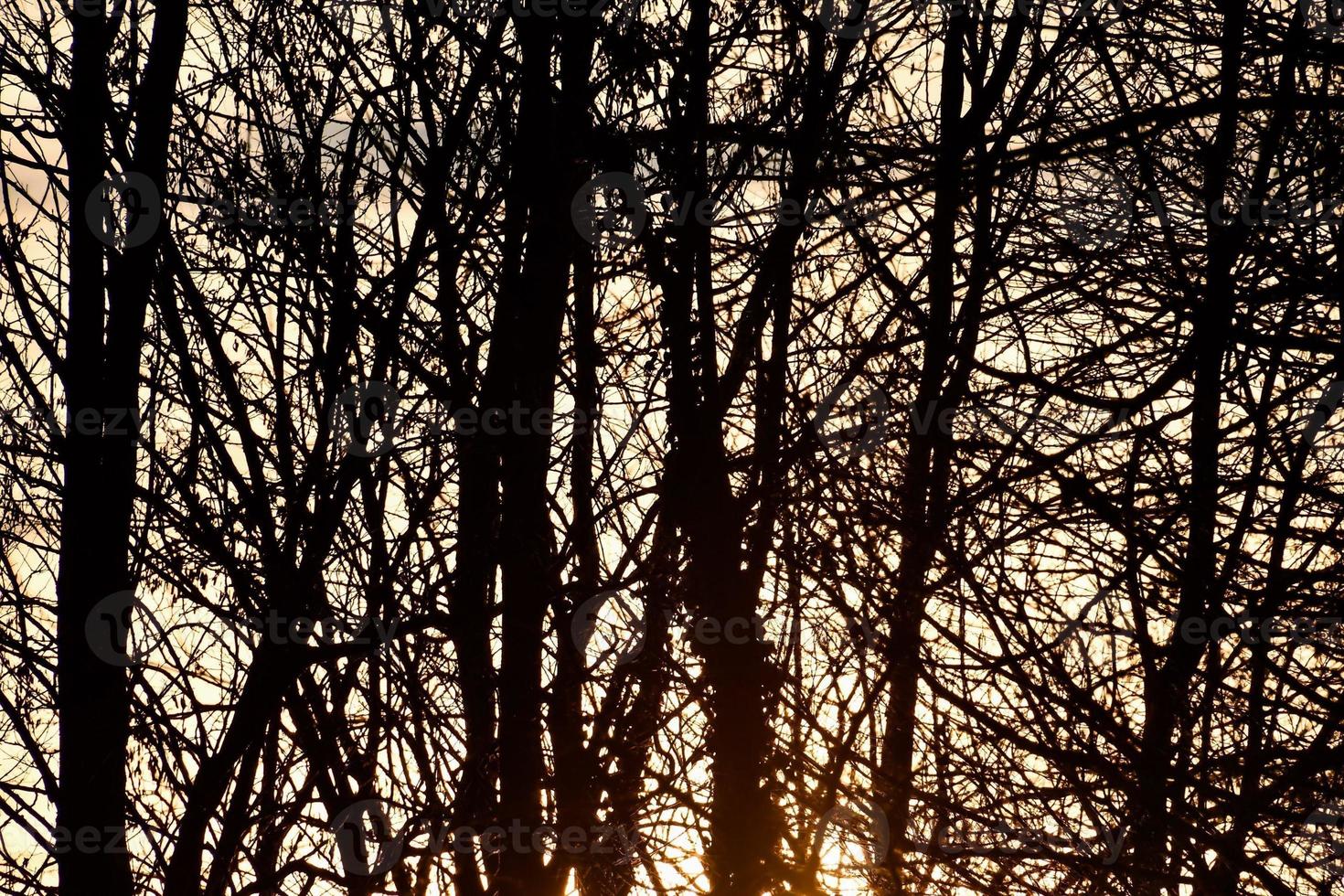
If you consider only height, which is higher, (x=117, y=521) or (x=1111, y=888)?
(x=117, y=521)

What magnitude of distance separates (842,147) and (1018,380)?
965 mm

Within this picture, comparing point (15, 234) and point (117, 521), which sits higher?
point (15, 234)

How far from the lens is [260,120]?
5301 mm

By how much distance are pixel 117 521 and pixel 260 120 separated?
6.47 feet

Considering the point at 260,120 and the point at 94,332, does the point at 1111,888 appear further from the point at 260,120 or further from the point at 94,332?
the point at 260,120

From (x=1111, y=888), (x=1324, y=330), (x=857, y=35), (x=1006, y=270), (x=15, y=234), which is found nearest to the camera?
(x=1111, y=888)

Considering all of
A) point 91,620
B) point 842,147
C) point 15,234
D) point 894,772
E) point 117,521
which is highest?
point 15,234

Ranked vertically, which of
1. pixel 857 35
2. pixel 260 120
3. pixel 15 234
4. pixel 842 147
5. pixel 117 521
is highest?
pixel 260 120

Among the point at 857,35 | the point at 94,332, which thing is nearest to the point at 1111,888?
the point at 857,35

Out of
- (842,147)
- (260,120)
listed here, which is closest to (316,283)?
(260,120)

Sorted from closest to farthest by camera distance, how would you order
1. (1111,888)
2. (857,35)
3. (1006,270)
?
1. (1111,888)
2. (857,35)
3. (1006,270)

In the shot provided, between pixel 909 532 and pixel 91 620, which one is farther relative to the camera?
pixel 91 620

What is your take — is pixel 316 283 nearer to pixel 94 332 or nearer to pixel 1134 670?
pixel 94 332

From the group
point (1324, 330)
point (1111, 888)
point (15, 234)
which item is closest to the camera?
point (1111, 888)
